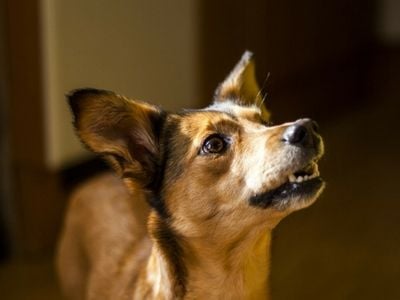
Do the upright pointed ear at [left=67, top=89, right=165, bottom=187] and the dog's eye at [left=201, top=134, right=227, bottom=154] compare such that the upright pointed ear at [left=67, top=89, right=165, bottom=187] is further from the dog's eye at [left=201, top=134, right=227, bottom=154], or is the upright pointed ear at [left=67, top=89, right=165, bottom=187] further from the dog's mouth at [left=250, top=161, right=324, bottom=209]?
the dog's mouth at [left=250, top=161, right=324, bottom=209]

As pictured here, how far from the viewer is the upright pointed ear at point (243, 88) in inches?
80.2

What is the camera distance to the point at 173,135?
1.89 meters

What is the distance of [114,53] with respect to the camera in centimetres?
311

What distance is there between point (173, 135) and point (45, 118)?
1.15 meters

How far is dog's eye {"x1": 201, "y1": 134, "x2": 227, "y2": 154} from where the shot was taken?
1797 millimetres

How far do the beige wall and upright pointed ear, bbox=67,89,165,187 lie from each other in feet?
3.57

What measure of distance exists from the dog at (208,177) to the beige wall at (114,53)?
100cm

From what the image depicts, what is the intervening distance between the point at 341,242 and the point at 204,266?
140 centimetres

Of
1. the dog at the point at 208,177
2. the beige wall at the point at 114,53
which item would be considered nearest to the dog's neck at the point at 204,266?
the dog at the point at 208,177

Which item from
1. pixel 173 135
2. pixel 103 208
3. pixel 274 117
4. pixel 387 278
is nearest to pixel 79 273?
pixel 103 208

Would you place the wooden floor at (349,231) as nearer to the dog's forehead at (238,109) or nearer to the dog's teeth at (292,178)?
the dog's forehead at (238,109)

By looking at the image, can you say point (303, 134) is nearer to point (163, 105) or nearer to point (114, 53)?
point (114, 53)

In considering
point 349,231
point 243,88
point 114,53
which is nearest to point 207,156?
point 243,88

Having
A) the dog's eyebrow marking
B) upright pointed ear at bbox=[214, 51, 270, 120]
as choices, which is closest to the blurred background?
upright pointed ear at bbox=[214, 51, 270, 120]
